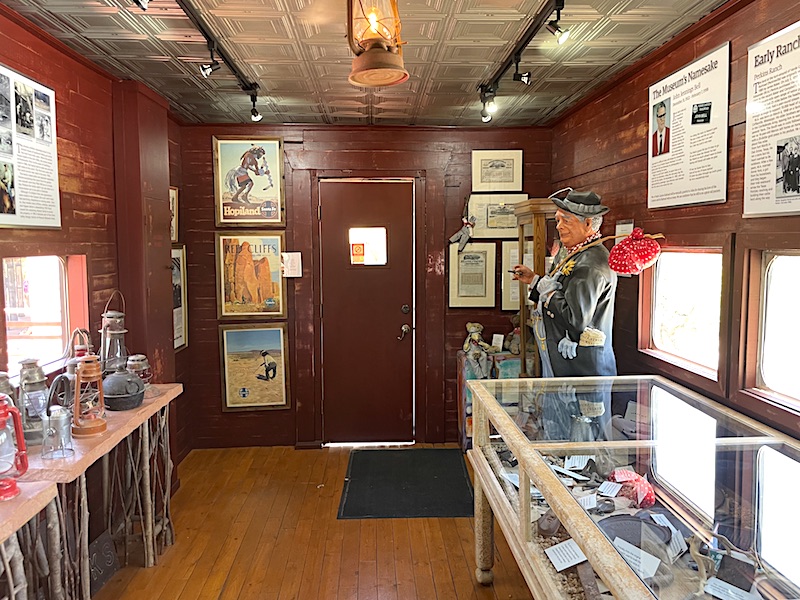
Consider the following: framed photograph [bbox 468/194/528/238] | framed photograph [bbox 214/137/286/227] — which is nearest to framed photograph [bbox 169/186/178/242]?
framed photograph [bbox 214/137/286/227]

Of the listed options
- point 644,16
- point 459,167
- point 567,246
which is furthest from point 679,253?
point 459,167

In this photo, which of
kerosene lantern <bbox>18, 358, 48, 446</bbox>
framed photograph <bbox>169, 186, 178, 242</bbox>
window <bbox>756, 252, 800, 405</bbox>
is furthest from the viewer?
framed photograph <bbox>169, 186, 178, 242</bbox>

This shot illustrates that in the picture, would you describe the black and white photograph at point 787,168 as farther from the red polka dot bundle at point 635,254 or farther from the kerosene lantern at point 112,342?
the kerosene lantern at point 112,342

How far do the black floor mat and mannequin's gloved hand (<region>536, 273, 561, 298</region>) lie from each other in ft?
5.11

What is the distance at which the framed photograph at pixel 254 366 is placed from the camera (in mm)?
5117

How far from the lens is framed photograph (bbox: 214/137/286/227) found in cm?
497

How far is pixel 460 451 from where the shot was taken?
16.6 feet

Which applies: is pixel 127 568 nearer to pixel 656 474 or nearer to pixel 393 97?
pixel 656 474

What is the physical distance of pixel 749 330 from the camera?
2.51 metres

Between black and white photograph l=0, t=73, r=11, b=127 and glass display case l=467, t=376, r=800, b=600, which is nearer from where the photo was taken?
glass display case l=467, t=376, r=800, b=600

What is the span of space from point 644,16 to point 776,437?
1881 millimetres

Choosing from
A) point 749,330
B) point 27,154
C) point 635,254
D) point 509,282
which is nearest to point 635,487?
point 749,330

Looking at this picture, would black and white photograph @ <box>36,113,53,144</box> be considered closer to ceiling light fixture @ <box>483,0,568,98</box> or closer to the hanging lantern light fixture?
the hanging lantern light fixture

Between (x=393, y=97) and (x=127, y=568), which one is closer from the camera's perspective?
(x=127, y=568)
